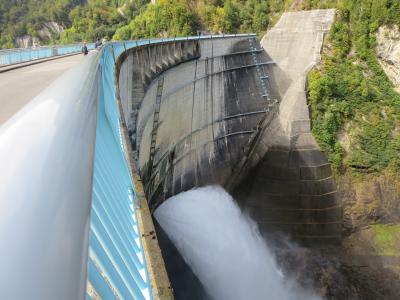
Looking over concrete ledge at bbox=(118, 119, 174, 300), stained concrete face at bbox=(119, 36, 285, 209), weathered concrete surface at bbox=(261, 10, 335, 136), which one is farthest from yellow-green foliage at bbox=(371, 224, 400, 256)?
concrete ledge at bbox=(118, 119, 174, 300)

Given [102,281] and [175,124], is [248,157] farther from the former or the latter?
[102,281]

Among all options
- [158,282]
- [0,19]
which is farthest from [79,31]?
[158,282]

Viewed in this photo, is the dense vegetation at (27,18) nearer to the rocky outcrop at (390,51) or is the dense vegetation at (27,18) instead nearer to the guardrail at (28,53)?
the guardrail at (28,53)

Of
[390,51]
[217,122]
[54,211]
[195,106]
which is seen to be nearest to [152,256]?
[54,211]

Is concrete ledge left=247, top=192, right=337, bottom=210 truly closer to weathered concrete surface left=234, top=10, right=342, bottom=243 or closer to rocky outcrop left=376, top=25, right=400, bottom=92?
weathered concrete surface left=234, top=10, right=342, bottom=243

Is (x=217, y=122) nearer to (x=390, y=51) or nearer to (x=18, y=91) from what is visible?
(x=390, y=51)

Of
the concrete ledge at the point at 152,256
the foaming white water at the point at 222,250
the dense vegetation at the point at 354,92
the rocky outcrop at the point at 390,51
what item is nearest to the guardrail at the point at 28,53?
the foaming white water at the point at 222,250
